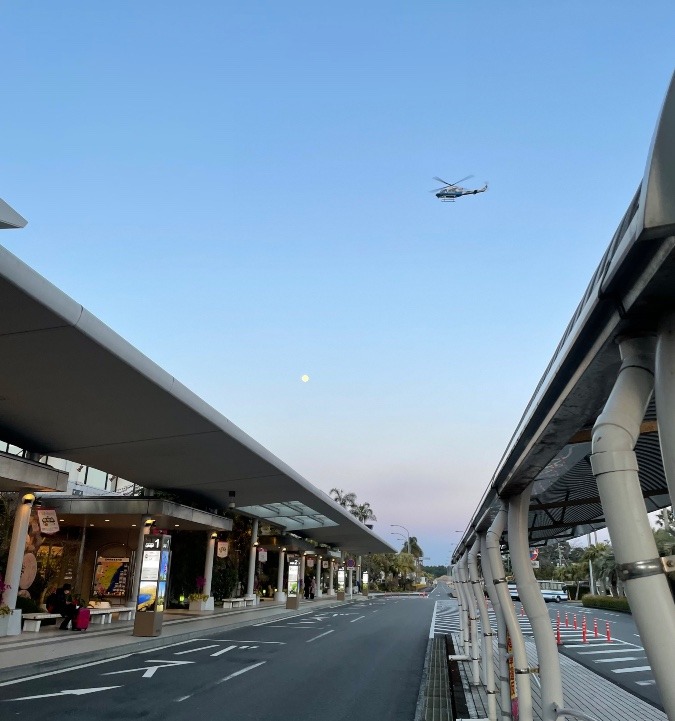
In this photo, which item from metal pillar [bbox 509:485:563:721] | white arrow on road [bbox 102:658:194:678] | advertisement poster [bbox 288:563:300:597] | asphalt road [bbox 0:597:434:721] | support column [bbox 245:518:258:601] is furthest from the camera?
advertisement poster [bbox 288:563:300:597]

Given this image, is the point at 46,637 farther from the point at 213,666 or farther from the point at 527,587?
the point at 527,587

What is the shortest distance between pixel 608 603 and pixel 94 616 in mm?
34961

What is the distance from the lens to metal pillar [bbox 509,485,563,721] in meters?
5.73

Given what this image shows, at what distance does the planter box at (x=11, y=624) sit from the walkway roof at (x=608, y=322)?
52.5 feet

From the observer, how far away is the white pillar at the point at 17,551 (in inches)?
695

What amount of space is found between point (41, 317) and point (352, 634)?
1825 centimetres

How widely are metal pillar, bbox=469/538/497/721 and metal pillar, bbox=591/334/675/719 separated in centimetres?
739

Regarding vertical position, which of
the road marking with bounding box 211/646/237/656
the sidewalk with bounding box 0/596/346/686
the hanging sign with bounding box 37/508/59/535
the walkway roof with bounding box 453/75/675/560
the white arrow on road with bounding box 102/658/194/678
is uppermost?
the hanging sign with bounding box 37/508/59/535

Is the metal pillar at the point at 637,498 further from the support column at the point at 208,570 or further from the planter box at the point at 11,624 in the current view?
the support column at the point at 208,570

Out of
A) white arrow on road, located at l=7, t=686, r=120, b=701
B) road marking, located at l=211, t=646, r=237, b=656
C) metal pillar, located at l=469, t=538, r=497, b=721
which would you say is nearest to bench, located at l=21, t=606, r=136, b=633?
road marking, located at l=211, t=646, r=237, b=656

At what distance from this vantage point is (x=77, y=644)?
16500mm

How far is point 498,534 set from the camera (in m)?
7.83

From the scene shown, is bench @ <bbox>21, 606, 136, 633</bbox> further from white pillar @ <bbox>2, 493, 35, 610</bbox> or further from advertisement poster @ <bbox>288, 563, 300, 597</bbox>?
advertisement poster @ <bbox>288, 563, 300, 597</bbox>

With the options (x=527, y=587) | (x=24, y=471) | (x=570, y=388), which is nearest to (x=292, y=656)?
(x=24, y=471)
